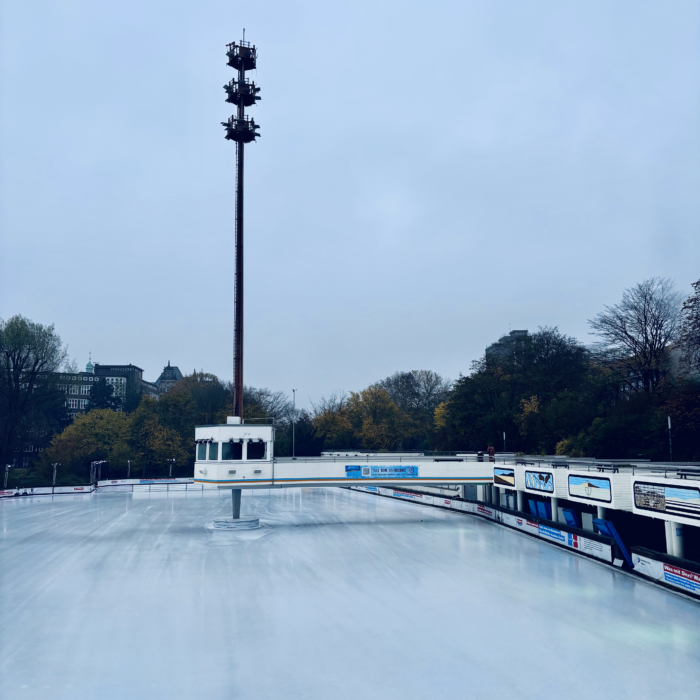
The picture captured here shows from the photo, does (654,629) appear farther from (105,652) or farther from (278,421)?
(278,421)

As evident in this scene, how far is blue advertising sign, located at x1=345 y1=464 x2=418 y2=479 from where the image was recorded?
46.5 m

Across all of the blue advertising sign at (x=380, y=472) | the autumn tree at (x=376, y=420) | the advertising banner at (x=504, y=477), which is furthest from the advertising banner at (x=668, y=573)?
the autumn tree at (x=376, y=420)

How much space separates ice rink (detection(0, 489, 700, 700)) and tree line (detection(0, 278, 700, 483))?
19.5m

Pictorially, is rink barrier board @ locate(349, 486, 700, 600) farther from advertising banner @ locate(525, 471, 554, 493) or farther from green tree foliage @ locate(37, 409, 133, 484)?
green tree foliage @ locate(37, 409, 133, 484)

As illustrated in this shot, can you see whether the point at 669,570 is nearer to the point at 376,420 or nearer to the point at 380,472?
the point at 380,472

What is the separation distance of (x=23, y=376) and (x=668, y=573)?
85.0 meters

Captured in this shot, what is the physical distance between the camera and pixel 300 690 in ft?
47.1

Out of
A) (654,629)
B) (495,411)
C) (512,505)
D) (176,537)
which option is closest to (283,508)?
(176,537)

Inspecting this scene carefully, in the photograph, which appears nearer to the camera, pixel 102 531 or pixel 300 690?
pixel 300 690

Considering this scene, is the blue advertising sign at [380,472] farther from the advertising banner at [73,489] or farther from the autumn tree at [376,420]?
the autumn tree at [376,420]

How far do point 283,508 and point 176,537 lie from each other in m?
20.3

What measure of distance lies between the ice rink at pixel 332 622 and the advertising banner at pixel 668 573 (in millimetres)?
779

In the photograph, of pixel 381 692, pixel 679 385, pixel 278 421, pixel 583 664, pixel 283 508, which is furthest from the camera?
pixel 278 421

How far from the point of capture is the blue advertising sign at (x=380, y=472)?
152 feet
